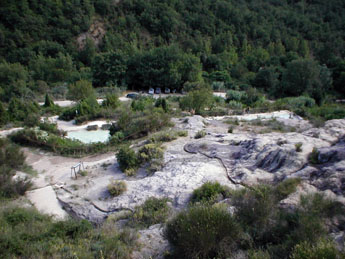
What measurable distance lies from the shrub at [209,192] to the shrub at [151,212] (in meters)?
1.00

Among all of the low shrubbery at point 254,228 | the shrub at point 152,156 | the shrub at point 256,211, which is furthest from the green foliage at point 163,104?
the low shrubbery at point 254,228

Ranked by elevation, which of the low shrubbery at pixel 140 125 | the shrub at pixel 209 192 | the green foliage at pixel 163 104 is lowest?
the green foliage at pixel 163 104

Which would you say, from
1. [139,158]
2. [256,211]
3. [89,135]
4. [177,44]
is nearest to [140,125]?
[89,135]

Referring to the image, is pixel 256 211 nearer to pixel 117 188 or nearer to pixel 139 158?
pixel 117 188

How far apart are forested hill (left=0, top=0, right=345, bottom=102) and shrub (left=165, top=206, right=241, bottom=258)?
3726 cm

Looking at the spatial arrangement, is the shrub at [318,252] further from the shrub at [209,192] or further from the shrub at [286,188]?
the shrub at [209,192]

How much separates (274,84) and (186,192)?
41975 mm

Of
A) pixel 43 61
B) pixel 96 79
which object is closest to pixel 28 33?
pixel 43 61

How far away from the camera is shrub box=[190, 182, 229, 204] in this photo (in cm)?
999

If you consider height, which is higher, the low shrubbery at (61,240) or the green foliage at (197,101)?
the low shrubbery at (61,240)

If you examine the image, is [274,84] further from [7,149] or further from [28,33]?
[28,33]

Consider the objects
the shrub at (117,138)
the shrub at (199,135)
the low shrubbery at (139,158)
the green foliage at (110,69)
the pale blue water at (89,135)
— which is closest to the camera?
the low shrubbery at (139,158)

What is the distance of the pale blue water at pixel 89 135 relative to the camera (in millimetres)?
18656

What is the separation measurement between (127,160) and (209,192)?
463cm
